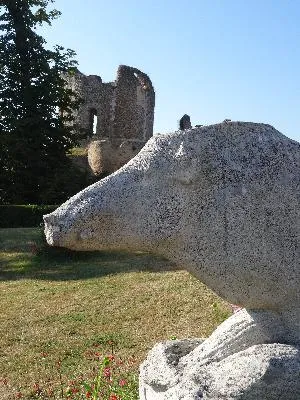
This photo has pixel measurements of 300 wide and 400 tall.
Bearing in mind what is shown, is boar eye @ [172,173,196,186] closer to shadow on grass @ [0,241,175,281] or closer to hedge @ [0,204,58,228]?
shadow on grass @ [0,241,175,281]

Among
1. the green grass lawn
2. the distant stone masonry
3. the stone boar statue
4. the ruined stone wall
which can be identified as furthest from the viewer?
the ruined stone wall

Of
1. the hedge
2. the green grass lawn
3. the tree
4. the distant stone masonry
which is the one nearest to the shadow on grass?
the green grass lawn

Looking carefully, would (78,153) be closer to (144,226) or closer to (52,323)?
(52,323)

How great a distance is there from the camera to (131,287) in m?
9.07

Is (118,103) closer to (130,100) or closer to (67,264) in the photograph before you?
(130,100)

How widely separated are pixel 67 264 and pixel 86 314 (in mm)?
3972

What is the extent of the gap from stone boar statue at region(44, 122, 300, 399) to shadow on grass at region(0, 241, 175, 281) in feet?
27.7

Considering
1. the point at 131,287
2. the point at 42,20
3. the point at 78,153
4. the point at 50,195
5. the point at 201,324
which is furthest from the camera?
the point at 78,153

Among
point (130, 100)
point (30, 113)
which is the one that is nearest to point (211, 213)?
point (30, 113)

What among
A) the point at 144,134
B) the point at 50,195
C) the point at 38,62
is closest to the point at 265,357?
the point at 50,195

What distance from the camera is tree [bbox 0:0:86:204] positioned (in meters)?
20.0

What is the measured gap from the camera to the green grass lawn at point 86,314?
599 cm

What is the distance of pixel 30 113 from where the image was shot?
20422mm

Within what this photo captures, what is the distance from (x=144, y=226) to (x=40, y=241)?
11.4 metres
